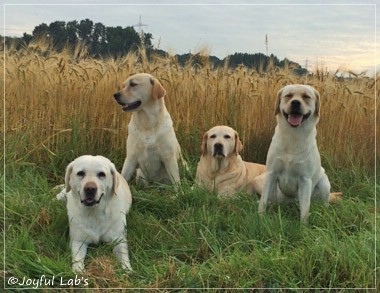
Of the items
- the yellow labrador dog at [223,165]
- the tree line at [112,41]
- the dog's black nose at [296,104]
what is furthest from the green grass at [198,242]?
the tree line at [112,41]

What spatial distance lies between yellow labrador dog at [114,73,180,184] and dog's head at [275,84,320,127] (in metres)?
1.23

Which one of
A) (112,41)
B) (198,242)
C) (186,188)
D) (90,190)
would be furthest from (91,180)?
(112,41)

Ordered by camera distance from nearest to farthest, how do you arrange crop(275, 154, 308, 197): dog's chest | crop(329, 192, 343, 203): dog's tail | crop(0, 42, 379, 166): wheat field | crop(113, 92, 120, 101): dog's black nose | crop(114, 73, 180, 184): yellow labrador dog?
1. crop(275, 154, 308, 197): dog's chest
2. crop(329, 192, 343, 203): dog's tail
3. crop(113, 92, 120, 101): dog's black nose
4. crop(114, 73, 180, 184): yellow labrador dog
5. crop(0, 42, 379, 166): wheat field

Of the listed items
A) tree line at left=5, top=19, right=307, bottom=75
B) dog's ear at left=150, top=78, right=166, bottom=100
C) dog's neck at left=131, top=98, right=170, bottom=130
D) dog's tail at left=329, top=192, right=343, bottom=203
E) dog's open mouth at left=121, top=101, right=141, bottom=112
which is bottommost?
dog's tail at left=329, top=192, right=343, bottom=203

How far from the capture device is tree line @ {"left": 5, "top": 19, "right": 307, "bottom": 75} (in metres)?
6.50

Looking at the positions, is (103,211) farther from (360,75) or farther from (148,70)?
(360,75)

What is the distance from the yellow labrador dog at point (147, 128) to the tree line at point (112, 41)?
153 cm

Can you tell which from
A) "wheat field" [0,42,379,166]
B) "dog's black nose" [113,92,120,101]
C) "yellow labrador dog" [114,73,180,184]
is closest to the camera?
"dog's black nose" [113,92,120,101]

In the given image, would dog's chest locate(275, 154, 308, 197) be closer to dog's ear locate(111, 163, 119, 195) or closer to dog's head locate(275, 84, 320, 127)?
dog's head locate(275, 84, 320, 127)

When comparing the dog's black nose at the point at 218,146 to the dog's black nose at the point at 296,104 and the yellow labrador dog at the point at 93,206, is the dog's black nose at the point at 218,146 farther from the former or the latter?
the yellow labrador dog at the point at 93,206

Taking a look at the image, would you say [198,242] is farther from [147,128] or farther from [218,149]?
[147,128]

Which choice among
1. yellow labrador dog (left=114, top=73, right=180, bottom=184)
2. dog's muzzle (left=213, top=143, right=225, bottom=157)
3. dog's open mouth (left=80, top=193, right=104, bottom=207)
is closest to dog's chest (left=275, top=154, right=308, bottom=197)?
dog's muzzle (left=213, top=143, right=225, bottom=157)

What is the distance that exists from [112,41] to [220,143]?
9.93 feet

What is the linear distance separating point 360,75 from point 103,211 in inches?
162
